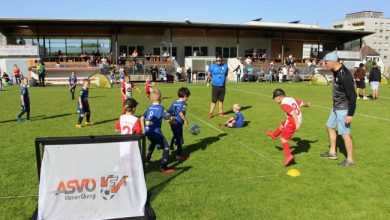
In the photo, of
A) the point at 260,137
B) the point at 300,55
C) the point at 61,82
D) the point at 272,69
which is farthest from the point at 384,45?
the point at 260,137

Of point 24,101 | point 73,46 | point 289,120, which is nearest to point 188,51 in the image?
point 73,46

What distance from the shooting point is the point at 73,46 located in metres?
39.2

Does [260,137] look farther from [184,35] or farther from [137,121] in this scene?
[184,35]

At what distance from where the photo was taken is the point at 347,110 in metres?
6.86

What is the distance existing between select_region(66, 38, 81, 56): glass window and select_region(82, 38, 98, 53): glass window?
616 mm

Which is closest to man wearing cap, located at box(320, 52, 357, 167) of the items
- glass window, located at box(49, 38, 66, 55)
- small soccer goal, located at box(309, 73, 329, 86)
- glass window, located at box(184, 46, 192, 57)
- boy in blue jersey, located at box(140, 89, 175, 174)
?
boy in blue jersey, located at box(140, 89, 175, 174)

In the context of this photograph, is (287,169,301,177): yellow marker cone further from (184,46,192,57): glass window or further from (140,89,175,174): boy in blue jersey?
(184,46,192,57): glass window

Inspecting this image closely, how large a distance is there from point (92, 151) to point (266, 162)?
4.14m

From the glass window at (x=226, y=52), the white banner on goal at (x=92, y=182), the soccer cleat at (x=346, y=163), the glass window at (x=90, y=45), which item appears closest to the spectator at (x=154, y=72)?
the glass window at (x=90, y=45)

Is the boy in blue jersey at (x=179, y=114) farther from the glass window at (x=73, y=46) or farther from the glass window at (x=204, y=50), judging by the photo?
the glass window at (x=204, y=50)

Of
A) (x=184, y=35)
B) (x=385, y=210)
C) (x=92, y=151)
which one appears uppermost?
(x=184, y=35)

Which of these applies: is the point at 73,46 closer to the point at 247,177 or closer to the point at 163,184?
the point at 163,184

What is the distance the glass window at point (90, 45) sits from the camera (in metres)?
39.3

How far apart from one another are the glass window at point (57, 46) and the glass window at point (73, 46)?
434mm
